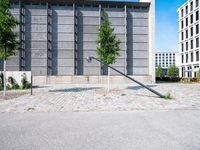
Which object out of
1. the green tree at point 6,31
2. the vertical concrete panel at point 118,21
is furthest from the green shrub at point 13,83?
the vertical concrete panel at point 118,21

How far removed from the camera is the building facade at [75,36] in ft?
107

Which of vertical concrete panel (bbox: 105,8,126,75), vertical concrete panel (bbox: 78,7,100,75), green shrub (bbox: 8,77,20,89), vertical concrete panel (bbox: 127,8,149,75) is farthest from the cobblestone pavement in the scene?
vertical concrete panel (bbox: 105,8,126,75)

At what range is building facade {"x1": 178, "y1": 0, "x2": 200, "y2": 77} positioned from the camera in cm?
5106

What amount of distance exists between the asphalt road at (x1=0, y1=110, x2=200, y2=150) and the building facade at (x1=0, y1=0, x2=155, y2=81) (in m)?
26.0

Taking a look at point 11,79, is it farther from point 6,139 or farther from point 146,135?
point 146,135

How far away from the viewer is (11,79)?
21.2 meters

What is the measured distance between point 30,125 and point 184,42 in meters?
60.0

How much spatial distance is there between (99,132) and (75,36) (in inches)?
1167

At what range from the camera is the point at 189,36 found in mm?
54594

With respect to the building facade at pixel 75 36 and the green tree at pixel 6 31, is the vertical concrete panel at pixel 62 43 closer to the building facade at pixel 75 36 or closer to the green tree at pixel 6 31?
the building facade at pixel 75 36

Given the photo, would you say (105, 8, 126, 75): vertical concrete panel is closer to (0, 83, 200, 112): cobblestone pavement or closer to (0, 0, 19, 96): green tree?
(0, 83, 200, 112): cobblestone pavement

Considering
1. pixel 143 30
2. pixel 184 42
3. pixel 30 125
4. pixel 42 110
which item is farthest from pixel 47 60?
pixel 184 42

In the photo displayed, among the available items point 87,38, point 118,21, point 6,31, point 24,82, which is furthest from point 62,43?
point 6,31

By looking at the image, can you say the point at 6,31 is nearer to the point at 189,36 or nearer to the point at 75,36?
the point at 75,36
